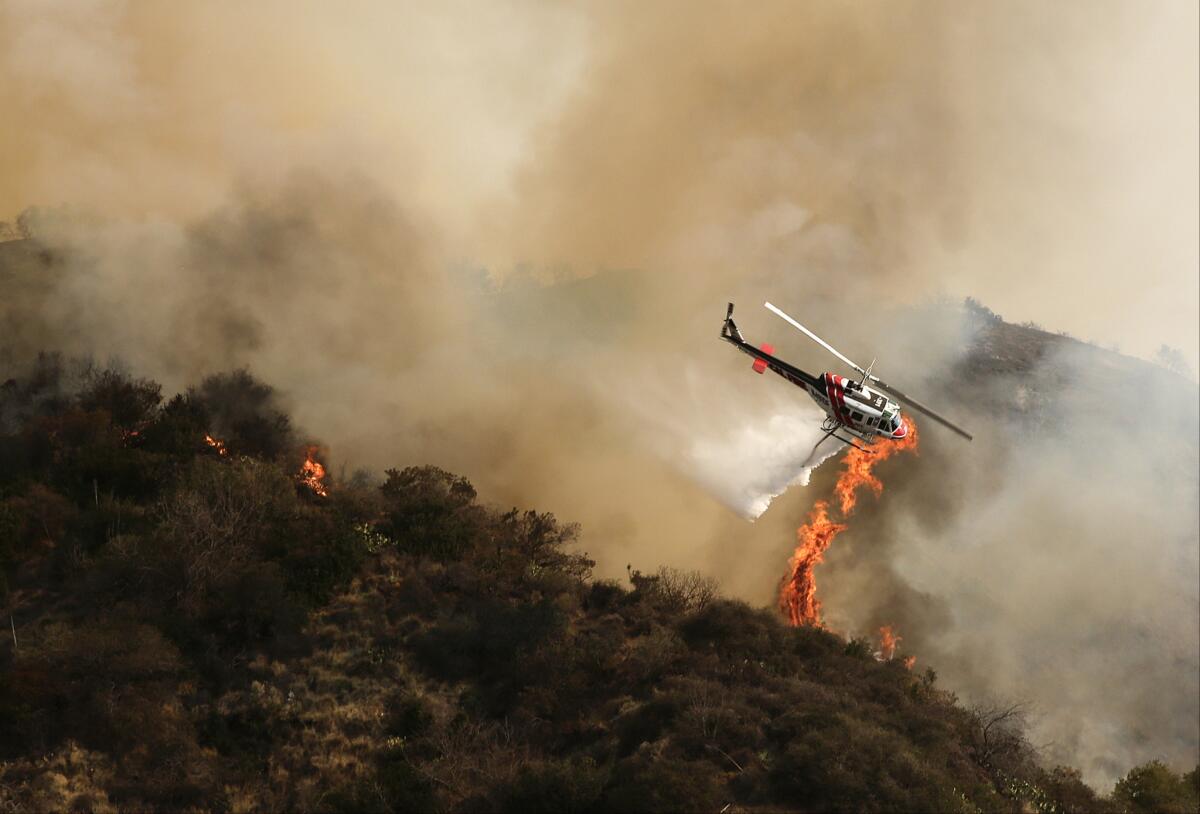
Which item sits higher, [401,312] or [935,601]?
[401,312]

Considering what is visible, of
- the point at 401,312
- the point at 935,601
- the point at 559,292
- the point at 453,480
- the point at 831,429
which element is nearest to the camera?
the point at 831,429

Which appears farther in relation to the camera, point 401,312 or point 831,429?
point 401,312

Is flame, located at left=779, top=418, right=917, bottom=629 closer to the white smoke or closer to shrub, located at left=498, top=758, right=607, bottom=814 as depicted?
the white smoke

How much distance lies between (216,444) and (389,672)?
18776 millimetres

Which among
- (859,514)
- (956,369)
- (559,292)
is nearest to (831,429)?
(859,514)

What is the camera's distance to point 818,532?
2014 inches

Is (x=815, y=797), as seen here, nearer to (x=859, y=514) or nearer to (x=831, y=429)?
(x=831, y=429)

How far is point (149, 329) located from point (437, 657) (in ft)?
113

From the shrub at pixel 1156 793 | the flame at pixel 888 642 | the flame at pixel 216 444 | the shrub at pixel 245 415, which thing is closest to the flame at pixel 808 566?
the flame at pixel 888 642

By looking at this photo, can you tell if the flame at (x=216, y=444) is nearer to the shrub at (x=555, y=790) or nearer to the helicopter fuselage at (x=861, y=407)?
the shrub at (x=555, y=790)

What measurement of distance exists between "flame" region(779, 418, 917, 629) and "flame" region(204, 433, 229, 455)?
31.0 meters

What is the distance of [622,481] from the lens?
52500mm

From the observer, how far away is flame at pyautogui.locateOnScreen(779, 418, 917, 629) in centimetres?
4872

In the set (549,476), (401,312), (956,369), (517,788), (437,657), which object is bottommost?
(517,788)
